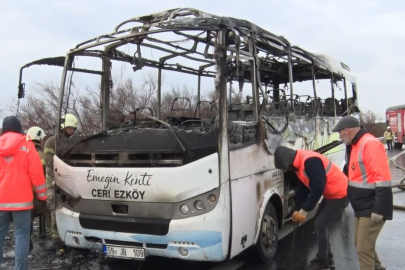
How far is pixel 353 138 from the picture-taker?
4137 millimetres

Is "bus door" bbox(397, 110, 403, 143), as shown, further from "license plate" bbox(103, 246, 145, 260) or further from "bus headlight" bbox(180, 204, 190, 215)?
"license plate" bbox(103, 246, 145, 260)

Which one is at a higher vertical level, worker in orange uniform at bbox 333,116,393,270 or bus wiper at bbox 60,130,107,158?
bus wiper at bbox 60,130,107,158

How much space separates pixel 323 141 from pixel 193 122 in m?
3.61

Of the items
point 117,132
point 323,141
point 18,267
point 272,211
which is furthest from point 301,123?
point 18,267

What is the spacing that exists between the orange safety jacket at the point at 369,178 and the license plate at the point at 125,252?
230 cm

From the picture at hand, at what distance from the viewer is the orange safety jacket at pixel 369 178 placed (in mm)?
3738

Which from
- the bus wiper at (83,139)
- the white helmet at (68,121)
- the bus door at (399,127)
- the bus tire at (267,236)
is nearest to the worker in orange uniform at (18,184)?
the bus wiper at (83,139)

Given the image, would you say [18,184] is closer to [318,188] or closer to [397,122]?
[318,188]

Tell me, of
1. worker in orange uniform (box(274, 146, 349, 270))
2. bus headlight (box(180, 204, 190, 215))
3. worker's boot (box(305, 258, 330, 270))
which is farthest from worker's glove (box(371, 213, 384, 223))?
bus headlight (box(180, 204, 190, 215))

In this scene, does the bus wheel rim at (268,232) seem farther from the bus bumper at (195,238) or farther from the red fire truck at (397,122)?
the red fire truck at (397,122)

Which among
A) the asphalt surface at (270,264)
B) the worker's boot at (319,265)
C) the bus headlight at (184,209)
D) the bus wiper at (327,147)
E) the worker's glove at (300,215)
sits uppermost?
the bus wiper at (327,147)

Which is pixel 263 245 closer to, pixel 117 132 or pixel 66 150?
pixel 117 132

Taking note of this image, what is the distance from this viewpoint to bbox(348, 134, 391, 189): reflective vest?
3789 millimetres

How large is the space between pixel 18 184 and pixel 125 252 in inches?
56.2
